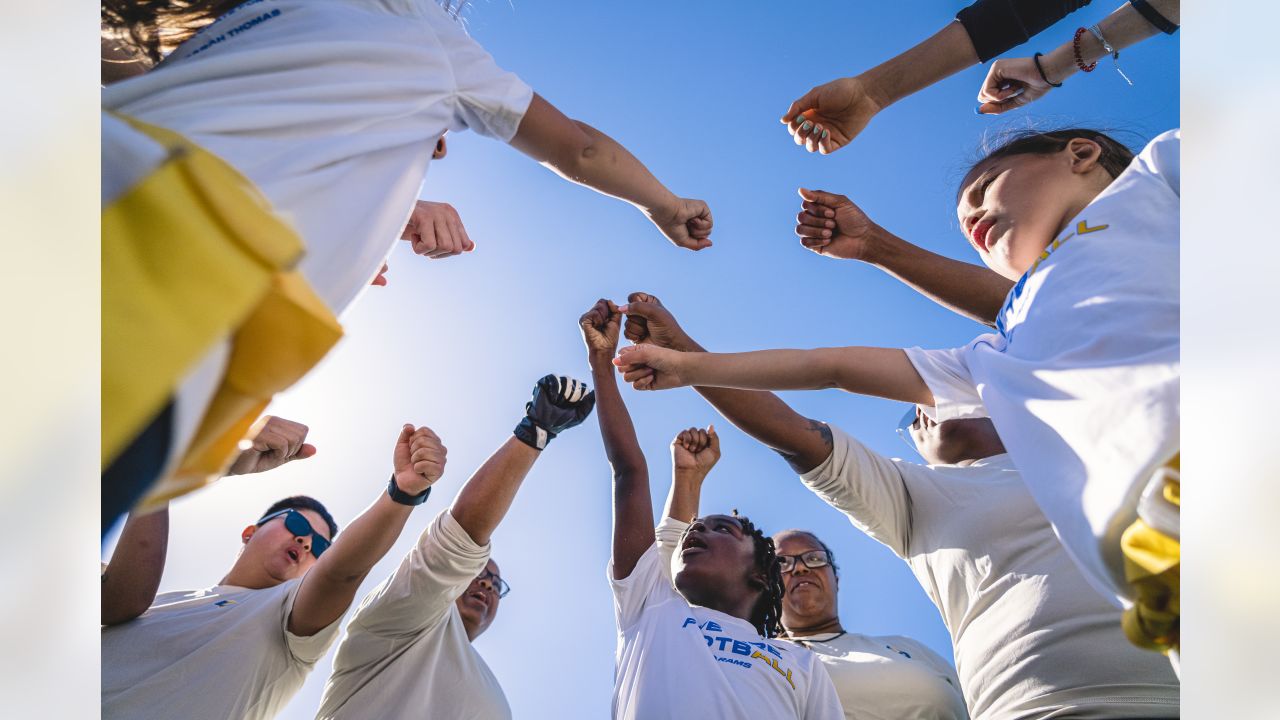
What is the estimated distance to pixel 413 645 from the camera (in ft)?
14.6

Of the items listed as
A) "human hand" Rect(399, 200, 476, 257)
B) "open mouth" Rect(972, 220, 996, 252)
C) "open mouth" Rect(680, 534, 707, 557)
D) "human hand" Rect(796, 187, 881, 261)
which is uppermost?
"human hand" Rect(796, 187, 881, 261)

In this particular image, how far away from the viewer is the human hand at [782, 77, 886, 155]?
3748mm

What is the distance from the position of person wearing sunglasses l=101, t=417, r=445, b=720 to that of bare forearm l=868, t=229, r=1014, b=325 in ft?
7.36

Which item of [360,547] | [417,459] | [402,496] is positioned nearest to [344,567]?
[360,547]

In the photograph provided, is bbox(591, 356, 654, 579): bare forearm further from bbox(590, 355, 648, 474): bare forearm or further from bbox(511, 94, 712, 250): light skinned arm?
bbox(511, 94, 712, 250): light skinned arm

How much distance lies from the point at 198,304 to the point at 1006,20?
2975mm

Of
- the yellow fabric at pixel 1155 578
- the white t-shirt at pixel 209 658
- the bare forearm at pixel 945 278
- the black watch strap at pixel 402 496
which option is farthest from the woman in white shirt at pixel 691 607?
the yellow fabric at pixel 1155 578

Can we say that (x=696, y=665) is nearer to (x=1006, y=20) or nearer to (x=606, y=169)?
(x=606, y=169)

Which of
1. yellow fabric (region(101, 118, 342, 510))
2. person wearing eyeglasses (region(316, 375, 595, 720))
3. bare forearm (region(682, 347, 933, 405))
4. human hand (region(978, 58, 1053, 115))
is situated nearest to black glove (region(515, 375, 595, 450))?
person wearing eyeglasses (region(316, 375, 595, 720))

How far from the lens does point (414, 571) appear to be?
14.5 feet

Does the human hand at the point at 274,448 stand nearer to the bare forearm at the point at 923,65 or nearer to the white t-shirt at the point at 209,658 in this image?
the white t-shirt at the point at 209,658
